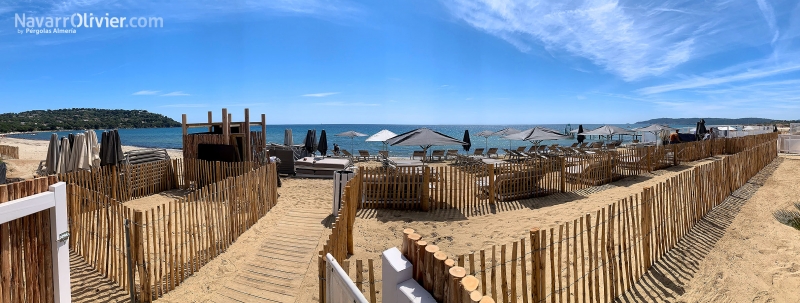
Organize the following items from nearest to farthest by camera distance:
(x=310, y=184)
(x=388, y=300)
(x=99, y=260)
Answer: (x=388, y=300)
(x=99, y=260)
(x=310, y=184)

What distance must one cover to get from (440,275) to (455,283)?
0.45 feet

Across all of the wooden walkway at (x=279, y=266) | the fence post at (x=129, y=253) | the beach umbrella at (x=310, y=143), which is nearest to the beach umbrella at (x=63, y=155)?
the wooden walkway at (x=279, y=266)

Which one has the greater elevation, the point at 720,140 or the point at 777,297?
the point at 720,140

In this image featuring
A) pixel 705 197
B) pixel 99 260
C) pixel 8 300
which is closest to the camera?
pixel 8 300

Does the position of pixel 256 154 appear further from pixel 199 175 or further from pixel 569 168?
pixel 569 168

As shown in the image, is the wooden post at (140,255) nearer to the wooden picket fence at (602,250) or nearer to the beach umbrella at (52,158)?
the wooden picket fence at (602,250)

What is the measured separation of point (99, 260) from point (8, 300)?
261 cm

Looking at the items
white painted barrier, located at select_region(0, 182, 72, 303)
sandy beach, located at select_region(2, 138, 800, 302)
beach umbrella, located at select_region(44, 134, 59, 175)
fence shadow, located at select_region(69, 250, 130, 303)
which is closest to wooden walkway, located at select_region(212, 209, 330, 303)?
sandy beach, located at select_region(2, 138, 800, 302)

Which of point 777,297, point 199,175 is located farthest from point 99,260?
point 777,297

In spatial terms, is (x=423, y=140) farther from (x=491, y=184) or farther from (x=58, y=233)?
(x=58, y=233)

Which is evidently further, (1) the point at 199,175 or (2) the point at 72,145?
(1) the point at 199,175

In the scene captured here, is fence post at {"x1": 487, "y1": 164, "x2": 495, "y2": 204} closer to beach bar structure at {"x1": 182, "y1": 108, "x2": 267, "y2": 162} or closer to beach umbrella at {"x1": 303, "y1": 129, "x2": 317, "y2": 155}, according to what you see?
beach bar structure at {"x1": 182, "y1": 108, "x2": 267, "y2": 162}

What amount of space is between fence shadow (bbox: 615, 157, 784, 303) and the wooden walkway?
3.96m

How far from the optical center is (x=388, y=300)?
221 centimetres
